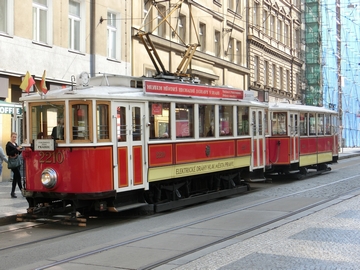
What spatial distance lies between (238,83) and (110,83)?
2455cm

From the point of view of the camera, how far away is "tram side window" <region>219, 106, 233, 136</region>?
14.4m

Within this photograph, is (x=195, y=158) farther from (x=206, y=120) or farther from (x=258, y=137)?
(x=258, y=137)

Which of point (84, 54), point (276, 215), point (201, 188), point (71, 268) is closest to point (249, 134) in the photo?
point (201, 188)

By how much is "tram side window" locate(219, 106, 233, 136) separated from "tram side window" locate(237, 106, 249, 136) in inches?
19.4

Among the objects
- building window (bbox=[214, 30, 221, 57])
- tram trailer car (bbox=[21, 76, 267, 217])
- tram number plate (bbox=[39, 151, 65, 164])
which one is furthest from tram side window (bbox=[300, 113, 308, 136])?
building window (bbox=[214, 30, 221, 57])

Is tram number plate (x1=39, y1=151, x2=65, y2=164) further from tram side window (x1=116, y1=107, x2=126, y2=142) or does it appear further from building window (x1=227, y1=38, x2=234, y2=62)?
building window (x1=227, y1=38, x2=234, y2=62)

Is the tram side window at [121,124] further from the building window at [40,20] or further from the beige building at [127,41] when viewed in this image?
the building window at [40,20]

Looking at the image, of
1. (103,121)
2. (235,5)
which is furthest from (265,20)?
(103,121)

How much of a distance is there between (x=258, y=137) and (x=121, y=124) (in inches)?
256

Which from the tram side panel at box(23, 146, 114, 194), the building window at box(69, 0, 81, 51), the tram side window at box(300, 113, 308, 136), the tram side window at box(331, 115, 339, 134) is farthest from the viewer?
the tram side window at box(331, 115, 339, 134)

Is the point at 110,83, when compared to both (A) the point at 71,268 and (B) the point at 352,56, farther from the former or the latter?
(B) the point at 352,56

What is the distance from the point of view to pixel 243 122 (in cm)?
1566

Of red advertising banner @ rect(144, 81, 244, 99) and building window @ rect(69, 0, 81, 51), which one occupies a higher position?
building window @ rect(69, 0, 81, 51)

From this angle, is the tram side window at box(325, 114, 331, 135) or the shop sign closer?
the shop sign
